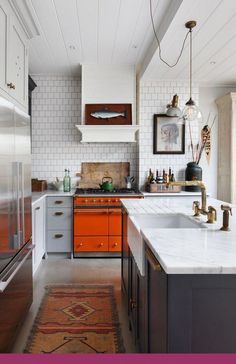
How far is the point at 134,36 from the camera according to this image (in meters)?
3.50

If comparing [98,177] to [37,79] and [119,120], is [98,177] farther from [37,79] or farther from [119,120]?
[37,79]

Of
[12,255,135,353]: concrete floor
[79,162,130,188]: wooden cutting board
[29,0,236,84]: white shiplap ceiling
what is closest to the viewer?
[12,255,135,353]: concrete floor

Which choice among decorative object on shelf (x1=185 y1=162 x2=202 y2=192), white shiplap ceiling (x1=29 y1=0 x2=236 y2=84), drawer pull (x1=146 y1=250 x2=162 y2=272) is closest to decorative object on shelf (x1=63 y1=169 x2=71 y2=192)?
white shiplap ceiling (x1=29 y1=0 x2=236 y2=84)

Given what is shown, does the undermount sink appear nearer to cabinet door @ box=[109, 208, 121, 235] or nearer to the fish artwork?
cabinet door @ box=[109, 208, 121, 235]

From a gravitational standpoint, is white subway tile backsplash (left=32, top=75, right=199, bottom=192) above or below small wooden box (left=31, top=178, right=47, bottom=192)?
above

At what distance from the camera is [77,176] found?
16.3 feet

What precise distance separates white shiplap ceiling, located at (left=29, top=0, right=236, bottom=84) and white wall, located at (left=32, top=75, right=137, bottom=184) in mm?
276

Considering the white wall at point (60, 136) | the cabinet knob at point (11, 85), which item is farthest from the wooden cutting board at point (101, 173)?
the cabinet knob at point (11, 85)

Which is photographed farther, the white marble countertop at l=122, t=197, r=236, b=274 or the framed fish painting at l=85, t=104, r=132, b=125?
the framed fish painting at l=85, t=104, r=132, b=125

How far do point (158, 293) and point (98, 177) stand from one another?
374 cm

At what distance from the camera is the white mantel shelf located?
4.46 meters

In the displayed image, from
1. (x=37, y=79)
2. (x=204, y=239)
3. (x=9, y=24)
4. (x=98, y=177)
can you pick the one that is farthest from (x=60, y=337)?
(x=37, y=79)

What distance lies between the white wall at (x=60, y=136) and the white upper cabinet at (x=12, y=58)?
2.08 metres

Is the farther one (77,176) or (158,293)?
(77,176)
